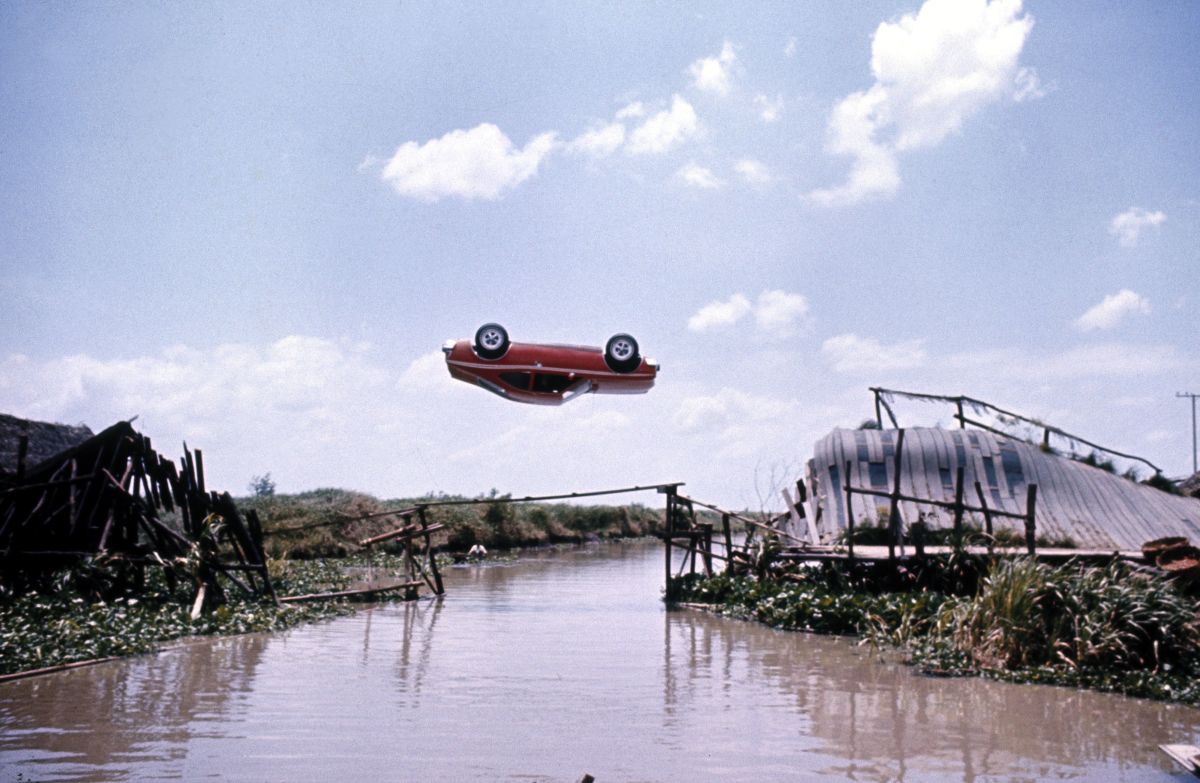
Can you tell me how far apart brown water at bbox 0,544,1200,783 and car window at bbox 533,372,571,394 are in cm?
662

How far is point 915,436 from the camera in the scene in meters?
22.7

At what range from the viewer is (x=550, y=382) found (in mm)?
21531

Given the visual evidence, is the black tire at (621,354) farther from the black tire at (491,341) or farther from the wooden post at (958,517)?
the wooden post at (958,517)

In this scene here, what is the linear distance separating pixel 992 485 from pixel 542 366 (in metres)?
10.1

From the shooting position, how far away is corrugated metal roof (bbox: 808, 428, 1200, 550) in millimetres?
20406

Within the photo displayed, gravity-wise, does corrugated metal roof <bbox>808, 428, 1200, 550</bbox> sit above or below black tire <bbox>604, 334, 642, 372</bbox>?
below

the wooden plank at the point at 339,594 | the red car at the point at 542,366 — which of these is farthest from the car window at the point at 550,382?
the wooden plank at the point at 339,594

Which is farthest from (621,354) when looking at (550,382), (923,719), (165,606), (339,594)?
(923,719)

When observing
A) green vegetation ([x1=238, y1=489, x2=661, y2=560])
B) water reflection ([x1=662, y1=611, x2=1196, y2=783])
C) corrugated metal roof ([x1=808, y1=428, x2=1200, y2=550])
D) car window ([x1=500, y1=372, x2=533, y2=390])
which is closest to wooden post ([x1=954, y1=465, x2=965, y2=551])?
water reflection ([x1=662, y1=611, x2=1196, y2=783])

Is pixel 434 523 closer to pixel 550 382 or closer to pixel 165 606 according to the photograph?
pixel 550 382

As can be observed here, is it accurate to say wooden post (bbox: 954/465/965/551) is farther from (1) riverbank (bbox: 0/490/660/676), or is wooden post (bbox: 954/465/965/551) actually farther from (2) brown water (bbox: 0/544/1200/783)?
(1) riverbank (bbox: 0/490/660/676)

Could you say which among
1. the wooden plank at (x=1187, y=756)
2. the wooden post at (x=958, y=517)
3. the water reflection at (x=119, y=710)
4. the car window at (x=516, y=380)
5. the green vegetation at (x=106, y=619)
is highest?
the car window at (x=516, y=380)

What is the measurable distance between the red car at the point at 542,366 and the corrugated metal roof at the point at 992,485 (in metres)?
4.71

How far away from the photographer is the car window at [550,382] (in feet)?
70.2
